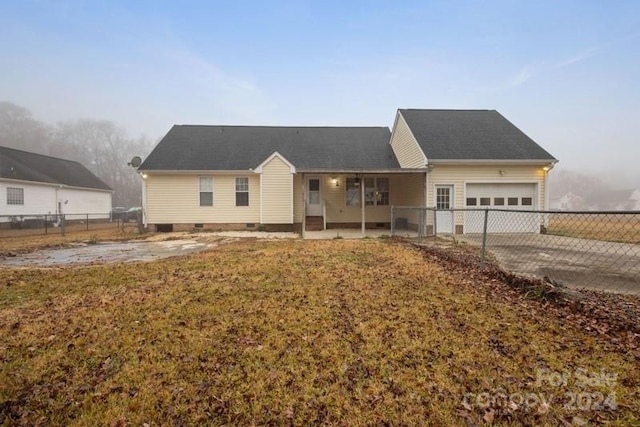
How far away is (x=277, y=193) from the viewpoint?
15.4m

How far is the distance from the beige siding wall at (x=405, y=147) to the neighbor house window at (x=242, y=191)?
333 inches

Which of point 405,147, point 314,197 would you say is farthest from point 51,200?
point 405,147

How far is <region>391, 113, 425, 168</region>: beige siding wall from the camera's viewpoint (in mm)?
14150

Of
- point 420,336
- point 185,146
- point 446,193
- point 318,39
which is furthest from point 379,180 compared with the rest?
point 318,39

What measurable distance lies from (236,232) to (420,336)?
13110 millimetres

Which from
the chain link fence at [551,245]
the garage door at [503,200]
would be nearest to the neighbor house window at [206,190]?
the chain link fence at [551,245]

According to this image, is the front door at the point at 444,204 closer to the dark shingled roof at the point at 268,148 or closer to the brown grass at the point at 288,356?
the dark shingled roof at the point at 268,148

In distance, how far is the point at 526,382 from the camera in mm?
2512

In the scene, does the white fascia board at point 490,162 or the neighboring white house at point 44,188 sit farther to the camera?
the neighboring white house at point 44,188

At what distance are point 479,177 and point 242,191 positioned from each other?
11689 millimetres

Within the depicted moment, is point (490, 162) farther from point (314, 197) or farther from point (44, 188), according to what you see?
point (44, 188)

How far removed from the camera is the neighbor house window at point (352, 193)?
16078 millimetres

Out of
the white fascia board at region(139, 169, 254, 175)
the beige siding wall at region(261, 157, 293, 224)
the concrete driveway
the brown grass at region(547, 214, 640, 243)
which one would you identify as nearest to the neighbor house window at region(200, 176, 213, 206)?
the white fascia board at region(139, 169, 254, 175)

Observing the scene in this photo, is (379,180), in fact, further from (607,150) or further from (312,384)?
(607,150)
